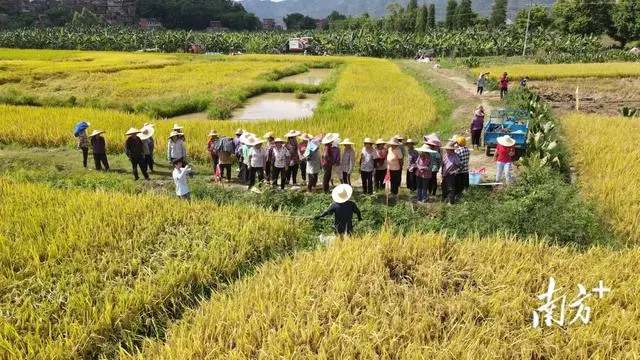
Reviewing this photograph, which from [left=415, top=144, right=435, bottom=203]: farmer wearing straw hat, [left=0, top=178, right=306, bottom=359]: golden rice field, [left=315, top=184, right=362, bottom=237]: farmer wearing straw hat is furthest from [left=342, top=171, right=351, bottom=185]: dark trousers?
[left=315, top=184, right=362, bottom=237]: farmer wearing straw hat

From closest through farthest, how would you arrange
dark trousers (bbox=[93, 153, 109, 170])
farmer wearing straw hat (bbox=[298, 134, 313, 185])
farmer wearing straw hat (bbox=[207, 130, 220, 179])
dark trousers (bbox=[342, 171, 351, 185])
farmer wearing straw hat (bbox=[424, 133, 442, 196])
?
farmer wearing straw hat (bbox=[424, 133, 442, 196]) < dark trousers (bbox=[342, 171, 351, 185]) < farmer wearing straw hat (bbox=[298, 134, 313, 185]) < farmer wearing straw hat (bbox=[207, 130, 220, 179]) < dark trousers (bbox=[93, 153, 109, 170])

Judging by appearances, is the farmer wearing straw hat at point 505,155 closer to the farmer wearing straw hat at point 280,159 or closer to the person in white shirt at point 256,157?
the farmer wearing straw hat at point 280,159

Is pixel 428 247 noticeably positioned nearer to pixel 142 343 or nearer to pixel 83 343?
pixel 142 343

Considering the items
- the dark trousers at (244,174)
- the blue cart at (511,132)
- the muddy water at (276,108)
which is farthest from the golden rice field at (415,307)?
the muddy water at (276,108)

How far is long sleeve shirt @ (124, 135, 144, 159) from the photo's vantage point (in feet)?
29.4

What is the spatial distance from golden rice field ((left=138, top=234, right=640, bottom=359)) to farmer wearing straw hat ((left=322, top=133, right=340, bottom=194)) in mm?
3122

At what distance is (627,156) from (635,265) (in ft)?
16.0

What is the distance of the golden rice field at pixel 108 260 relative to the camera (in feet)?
12.9

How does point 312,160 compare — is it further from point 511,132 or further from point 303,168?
point 511,132

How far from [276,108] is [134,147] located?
10810mm

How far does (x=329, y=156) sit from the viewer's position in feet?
27.1

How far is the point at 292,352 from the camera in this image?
11.7 feet

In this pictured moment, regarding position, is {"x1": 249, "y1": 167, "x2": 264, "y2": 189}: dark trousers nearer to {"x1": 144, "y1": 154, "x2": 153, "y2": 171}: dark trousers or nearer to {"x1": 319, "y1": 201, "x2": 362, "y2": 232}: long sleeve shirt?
{"x1": 144, "y1": 154, "x2": 153, "y2": 171}: dark trousers

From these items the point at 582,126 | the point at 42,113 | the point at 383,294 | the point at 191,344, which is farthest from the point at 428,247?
the point at 42,113
